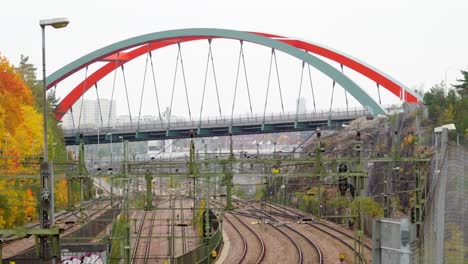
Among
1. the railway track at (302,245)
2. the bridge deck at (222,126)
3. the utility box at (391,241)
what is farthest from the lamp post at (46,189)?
the bridge deck at (222,126)

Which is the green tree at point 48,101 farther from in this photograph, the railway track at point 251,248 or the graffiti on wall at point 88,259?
the graffiti on wall at point 88,259

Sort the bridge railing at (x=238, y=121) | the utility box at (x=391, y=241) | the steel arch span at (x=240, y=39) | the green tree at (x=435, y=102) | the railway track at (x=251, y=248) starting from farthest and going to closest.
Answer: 1. the bridge railing at (x=238, y=121)
2. the steel arch span at (x=240, y=39)
3. the green tree at (x=435, y=102)
4. the railway track at (x=251, y=248)
5. the utility box at (x=391, y=241)

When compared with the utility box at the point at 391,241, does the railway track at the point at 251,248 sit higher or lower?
lower

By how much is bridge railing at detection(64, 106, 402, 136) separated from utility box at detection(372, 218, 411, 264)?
42.0 metres

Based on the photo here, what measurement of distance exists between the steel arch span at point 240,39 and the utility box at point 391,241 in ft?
135

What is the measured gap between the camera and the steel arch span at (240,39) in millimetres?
56281

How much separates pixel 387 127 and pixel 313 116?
18281mm

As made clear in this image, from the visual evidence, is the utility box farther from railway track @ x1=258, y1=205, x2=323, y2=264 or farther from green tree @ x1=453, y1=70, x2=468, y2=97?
green tree @ x1=453, y1=70, x2=468, y2=97

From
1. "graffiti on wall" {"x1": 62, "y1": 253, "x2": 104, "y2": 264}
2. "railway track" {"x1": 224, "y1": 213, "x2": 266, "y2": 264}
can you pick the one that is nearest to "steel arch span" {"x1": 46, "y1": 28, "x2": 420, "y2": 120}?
"railway track" {"x1": 224, "y1": 213, "x2": 266, "y2": 264}

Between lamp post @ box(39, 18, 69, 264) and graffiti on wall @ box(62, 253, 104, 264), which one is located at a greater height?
lamp post @ box(39, 18, 69, 264)

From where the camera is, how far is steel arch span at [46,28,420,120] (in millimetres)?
56281

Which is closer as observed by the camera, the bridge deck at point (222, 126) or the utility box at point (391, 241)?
the utility box at point (391, 241)

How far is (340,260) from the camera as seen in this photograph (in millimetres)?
27672

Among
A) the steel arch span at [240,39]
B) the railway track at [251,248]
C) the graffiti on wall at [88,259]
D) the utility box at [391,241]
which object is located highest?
the steel arch span at [240,39]
